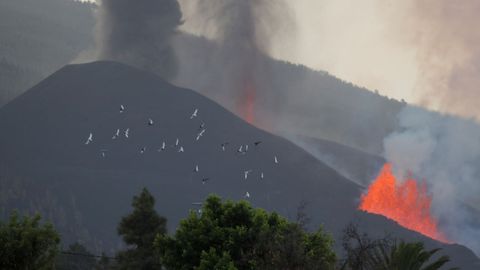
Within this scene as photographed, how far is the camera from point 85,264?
308ft

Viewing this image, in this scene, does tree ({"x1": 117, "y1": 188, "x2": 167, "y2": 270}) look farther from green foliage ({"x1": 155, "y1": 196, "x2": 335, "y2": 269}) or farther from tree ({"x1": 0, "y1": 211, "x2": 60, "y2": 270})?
tree ({"x1": 0, "y1": 211, "x2": 60, "y2": 270})

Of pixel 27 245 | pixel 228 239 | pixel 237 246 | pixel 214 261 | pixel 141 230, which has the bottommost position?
pixel 27 245

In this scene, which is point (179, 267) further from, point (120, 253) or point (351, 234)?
→ point (120, 253)

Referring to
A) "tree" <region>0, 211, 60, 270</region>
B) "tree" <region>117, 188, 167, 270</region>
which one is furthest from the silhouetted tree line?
"tree" <region>117, 188, 167, 270</region>

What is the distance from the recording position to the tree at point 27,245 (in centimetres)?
3053

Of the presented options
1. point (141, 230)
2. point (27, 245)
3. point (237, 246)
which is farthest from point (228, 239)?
point (141, 230)

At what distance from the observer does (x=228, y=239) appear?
38250 millimetres

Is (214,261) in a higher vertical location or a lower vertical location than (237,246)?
lower

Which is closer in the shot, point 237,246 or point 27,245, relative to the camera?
point 27,245

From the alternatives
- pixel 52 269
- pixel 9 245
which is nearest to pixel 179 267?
pixel 52 269

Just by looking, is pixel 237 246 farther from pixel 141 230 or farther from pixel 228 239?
pixel 141 230

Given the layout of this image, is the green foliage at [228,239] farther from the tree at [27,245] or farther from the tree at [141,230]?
the tree at [141,230]

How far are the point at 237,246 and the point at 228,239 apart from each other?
2.32 feet

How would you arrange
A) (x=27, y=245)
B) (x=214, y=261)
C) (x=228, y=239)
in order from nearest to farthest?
1. (x=27, y=245)
2. (x=214, y=261)
3. (x=228, y=239)
